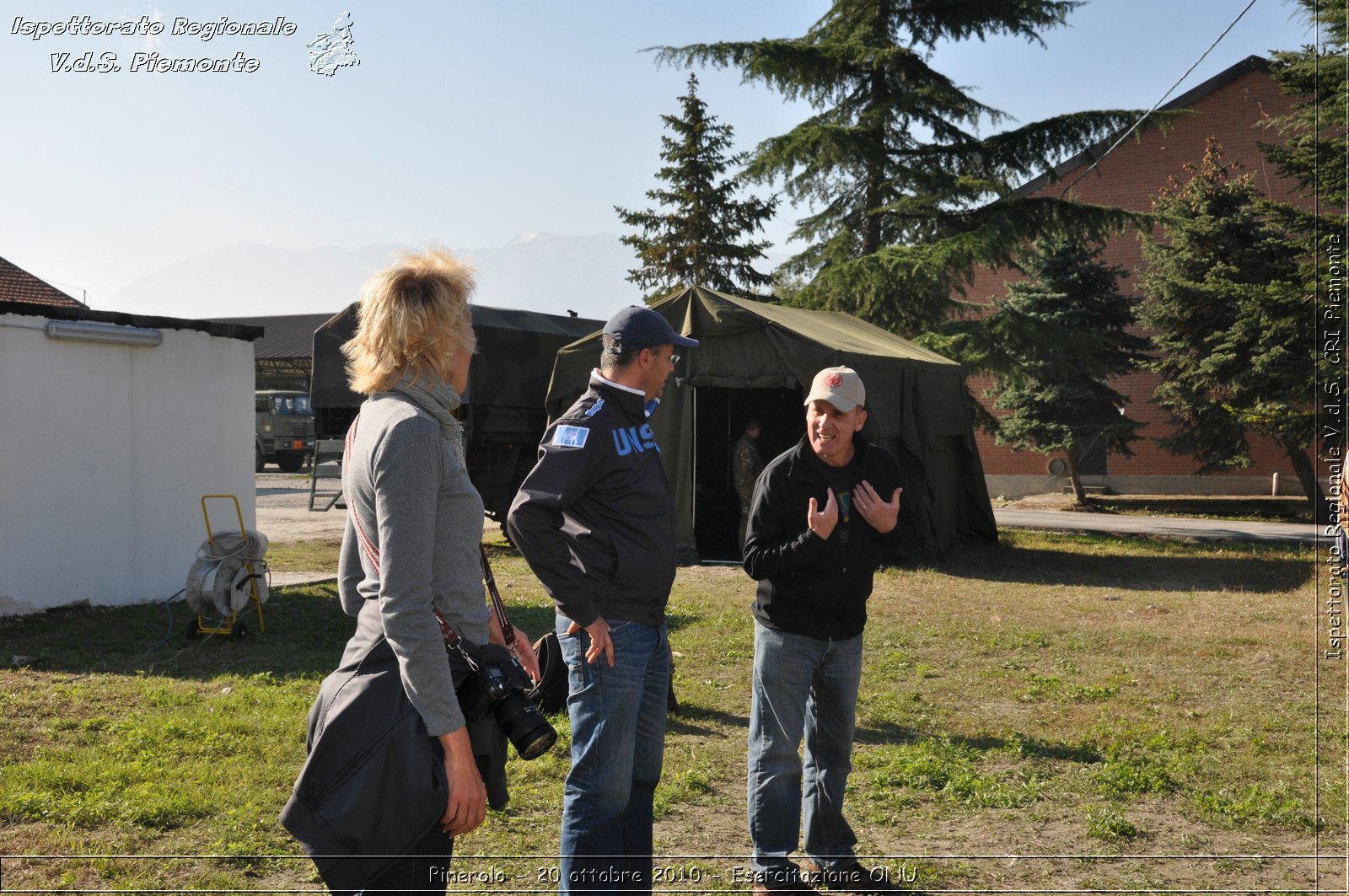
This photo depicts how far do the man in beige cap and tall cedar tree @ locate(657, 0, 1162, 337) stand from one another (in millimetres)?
14587

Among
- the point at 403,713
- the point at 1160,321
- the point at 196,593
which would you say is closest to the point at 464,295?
the point at 403,713

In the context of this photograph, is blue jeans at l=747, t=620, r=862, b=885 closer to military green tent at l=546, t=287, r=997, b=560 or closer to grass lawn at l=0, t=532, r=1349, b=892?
grass lawn at l=0, t=532, r=1349, b=892

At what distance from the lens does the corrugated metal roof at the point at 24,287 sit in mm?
25203

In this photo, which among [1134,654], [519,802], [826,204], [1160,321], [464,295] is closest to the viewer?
[464,295]

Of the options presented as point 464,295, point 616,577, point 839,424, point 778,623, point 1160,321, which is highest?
point 1160,321

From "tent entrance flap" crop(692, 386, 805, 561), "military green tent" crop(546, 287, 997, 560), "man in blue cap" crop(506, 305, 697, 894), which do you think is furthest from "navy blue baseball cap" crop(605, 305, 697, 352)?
"tent entrance flap" crop(692, 386, 805, 561)

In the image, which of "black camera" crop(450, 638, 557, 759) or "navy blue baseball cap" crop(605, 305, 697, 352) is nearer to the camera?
"black camera" crop(450, 638, 557, 759)

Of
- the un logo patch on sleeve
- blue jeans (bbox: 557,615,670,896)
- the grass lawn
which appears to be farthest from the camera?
the grass lawn

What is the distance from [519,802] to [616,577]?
212 centimetres

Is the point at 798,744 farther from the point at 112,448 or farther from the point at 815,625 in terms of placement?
the point at 112,448

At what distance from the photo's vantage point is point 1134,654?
8.34 meters

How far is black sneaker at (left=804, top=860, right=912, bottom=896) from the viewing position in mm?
4090

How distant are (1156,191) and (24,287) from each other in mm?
27482

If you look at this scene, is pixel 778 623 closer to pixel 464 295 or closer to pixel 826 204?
pixel 464 295
